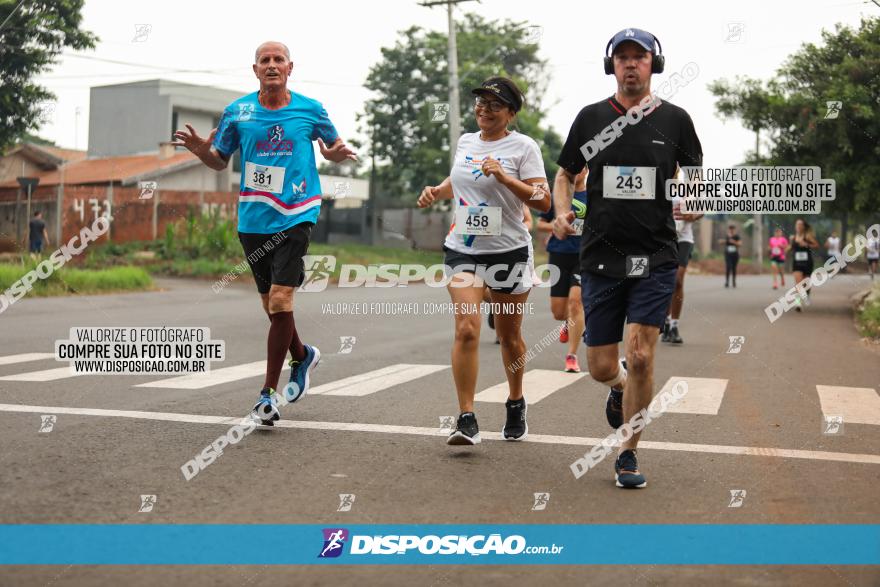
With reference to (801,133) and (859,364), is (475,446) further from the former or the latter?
(801,133)

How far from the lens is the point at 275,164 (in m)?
6.60

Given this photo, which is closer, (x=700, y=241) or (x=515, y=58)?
(x=515, y=58)

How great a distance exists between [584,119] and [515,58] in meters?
51.4

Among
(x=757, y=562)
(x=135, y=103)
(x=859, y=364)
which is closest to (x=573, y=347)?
(x=859, y=364)

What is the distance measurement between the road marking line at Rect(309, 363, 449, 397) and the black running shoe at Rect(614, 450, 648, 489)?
323cm

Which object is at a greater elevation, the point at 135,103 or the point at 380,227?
the point at 135,103

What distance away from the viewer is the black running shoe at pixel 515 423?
6.27 metres

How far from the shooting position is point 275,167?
6.60m

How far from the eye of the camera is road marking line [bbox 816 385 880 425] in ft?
24.2

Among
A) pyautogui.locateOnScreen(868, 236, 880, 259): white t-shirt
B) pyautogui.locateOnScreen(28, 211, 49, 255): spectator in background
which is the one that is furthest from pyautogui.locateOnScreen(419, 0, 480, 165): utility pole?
pyautogui.locateOnScreen(868, 236, 880, 259): white t-shirt

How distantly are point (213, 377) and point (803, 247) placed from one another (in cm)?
1313

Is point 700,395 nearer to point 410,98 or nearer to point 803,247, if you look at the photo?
point 803,247

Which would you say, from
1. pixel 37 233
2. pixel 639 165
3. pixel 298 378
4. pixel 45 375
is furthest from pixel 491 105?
pixel 37 233

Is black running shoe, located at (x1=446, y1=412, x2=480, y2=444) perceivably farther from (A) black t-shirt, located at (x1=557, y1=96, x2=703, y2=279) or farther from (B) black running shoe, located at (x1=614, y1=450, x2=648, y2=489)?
(A) black t-shirt, located at (x1=557, y1=96, x2=703, y2=279)
